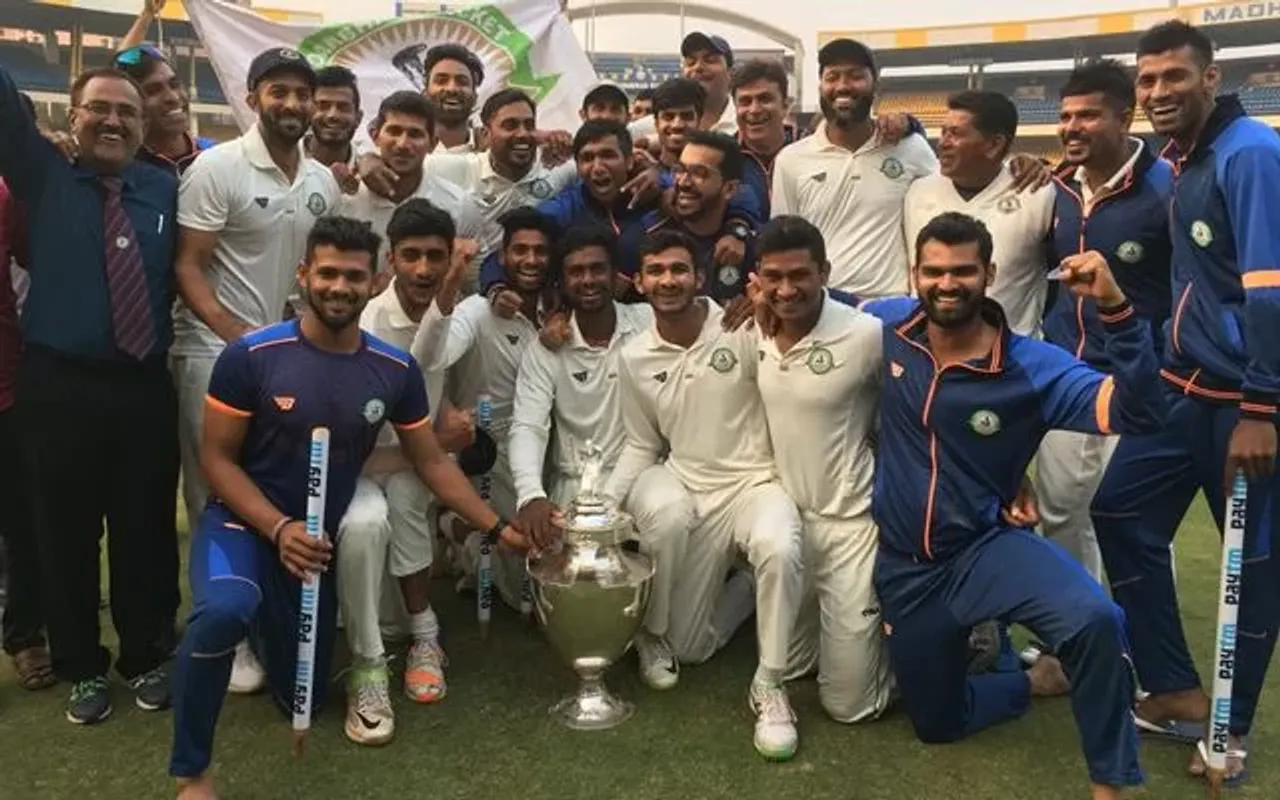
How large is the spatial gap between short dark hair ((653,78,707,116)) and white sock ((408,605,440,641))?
2.82m

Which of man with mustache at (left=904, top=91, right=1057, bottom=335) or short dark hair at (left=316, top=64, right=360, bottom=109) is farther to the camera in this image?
short dark hair at (left=316, top=64, right=360, bottom=109)

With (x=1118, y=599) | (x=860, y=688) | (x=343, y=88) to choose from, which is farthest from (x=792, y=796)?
(x=343, y=88)

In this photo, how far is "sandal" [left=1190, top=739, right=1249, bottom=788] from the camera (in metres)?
3.40

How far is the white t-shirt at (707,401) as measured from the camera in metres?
4.23

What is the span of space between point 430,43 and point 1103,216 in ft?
18.9

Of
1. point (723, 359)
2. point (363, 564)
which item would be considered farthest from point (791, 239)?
point (363, 564)

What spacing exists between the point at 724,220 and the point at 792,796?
2.55 meters

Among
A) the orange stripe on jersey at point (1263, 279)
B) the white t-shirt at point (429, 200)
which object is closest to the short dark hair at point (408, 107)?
the white t-shirt at point (429, 200)

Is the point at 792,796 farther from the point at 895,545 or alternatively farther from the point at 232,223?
the point at 232,223

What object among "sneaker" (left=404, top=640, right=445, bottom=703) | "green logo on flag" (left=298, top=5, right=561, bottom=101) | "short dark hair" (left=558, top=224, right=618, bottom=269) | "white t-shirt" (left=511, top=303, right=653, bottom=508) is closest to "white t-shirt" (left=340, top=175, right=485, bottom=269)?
"short dark hair" (left=558, top=224, right=618, bottom=269)

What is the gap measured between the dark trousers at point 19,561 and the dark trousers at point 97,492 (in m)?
0.43

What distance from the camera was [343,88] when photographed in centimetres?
491

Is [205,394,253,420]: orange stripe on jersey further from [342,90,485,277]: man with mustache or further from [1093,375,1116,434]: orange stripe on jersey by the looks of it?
[1093,375,1116,434]: orange stripe on jersey

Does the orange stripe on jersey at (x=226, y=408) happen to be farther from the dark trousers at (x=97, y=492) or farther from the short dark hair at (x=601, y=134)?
the short dark hair at (x=601, y=134)
